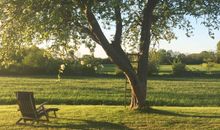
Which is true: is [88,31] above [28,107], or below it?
above

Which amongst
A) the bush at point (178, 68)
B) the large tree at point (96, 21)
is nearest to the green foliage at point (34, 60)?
the bush at point (178, 68)

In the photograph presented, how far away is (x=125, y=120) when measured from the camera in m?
17.5

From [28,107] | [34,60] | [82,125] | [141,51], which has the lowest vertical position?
[82,125]

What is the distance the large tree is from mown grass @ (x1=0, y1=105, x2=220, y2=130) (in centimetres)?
133

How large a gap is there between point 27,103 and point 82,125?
1949mm

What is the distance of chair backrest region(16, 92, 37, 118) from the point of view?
16.7 metres

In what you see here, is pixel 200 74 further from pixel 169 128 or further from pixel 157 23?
pixel 169 128

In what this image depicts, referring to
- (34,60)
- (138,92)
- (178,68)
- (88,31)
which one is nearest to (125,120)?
(138,92)

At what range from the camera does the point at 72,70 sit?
5878cm

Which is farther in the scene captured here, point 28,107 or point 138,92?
point 138,92

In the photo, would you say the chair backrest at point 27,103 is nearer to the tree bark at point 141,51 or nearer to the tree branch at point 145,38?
the tree bark at point 141,51

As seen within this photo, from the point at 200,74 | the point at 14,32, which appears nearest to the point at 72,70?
the point at 200,74

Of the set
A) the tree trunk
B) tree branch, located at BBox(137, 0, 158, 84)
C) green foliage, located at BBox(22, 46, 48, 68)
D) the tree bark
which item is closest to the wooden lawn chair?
the tree bark

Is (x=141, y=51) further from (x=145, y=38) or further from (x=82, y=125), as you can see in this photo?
(x=82, y=125)
